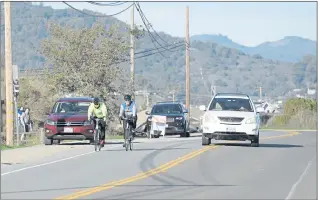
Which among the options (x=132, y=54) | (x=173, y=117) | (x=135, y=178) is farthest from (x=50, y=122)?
(x=132, y=54)

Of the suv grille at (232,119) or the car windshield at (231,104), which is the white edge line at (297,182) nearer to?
the suv grille at (232,119)

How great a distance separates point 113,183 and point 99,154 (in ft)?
26.7

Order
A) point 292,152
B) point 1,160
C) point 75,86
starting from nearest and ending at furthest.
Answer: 1. point 1,160
2. point 292,152
3. point 75,86

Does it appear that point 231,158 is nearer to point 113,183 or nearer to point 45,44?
point 113,183

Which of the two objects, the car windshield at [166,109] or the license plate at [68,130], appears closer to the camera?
the license plate at [68,130]

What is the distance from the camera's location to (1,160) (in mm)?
23156

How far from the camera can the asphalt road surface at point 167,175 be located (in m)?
15.5

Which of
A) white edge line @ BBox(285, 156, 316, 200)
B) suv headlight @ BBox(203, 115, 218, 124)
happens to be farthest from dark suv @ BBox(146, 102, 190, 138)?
white edge line @ BBox(285, 156, 316, 200)

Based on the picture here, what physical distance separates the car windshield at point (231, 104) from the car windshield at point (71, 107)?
16.4ft

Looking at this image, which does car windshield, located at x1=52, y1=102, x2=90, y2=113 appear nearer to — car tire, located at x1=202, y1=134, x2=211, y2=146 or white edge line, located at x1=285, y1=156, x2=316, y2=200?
car tire, located at x1=202, y1=134, x2=211, y2=146

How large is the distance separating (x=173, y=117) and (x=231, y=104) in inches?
458

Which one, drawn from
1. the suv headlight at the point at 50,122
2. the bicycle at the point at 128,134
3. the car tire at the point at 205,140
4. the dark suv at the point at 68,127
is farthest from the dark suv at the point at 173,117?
the bicycle at the point at 128,134

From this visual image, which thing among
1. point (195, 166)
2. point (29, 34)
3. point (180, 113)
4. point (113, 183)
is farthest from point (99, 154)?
point (29, 34)

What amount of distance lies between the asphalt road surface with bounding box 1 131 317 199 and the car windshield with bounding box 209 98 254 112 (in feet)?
7.49
